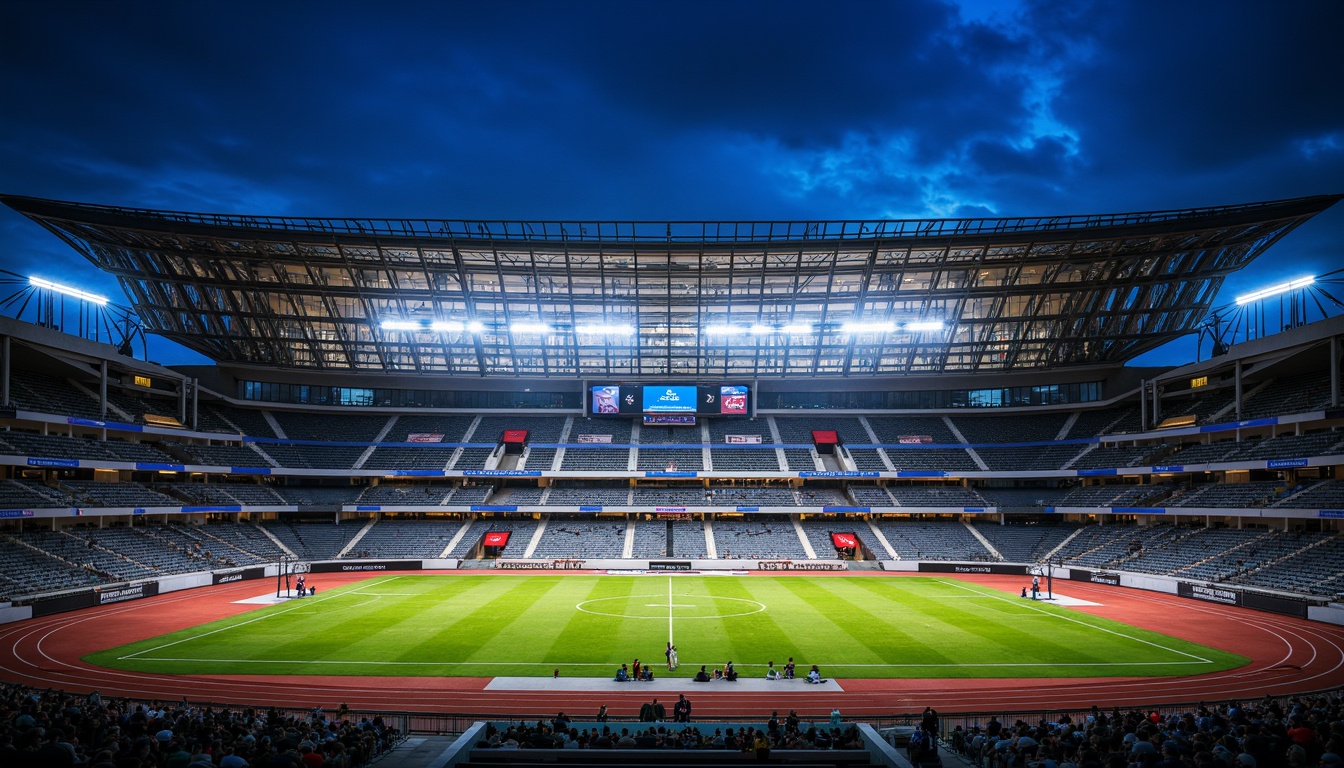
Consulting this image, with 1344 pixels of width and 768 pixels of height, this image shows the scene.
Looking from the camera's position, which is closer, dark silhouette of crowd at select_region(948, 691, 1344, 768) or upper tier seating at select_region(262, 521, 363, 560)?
dark silhouette of crowd at select_region(948, 691, 1344, 768)

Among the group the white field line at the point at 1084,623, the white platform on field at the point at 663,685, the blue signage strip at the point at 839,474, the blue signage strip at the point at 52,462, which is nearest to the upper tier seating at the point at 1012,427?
the blue signage strip at the point at 839,474

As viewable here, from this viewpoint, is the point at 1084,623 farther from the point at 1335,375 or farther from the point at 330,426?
the point at 330,426

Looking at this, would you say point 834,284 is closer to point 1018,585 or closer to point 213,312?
point 1018,585

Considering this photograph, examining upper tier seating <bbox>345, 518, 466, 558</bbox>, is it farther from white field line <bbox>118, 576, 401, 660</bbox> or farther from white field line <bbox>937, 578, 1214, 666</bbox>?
white field line <bbox>937, 578, 1214, 666</bbox>

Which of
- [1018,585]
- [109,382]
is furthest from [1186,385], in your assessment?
[109,382]

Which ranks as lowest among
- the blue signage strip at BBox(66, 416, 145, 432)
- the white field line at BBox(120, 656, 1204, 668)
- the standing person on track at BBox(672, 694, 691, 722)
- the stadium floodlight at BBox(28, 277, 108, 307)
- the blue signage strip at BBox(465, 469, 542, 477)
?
the white field line at BBox(120, 656, 1204, 668)

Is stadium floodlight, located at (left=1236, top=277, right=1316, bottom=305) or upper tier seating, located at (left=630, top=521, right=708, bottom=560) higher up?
stadium floodlight, located at (left=1236, top=277, right=1316, bottom=305)

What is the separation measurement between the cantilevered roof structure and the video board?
2.42 meters

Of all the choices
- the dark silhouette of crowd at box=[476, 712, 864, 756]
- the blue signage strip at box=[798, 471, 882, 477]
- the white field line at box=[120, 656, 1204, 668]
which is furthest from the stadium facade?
the dark silhouette of crowd at box=[476, 712, 864, 756]

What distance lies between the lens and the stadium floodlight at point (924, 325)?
69.4 metres

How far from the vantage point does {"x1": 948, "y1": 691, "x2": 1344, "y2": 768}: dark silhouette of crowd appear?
1150 cm

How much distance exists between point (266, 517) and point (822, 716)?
60.7 metres

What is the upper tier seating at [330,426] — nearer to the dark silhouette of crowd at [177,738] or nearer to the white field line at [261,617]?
the white field line at [261,617]

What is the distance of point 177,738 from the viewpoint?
14211 mm
